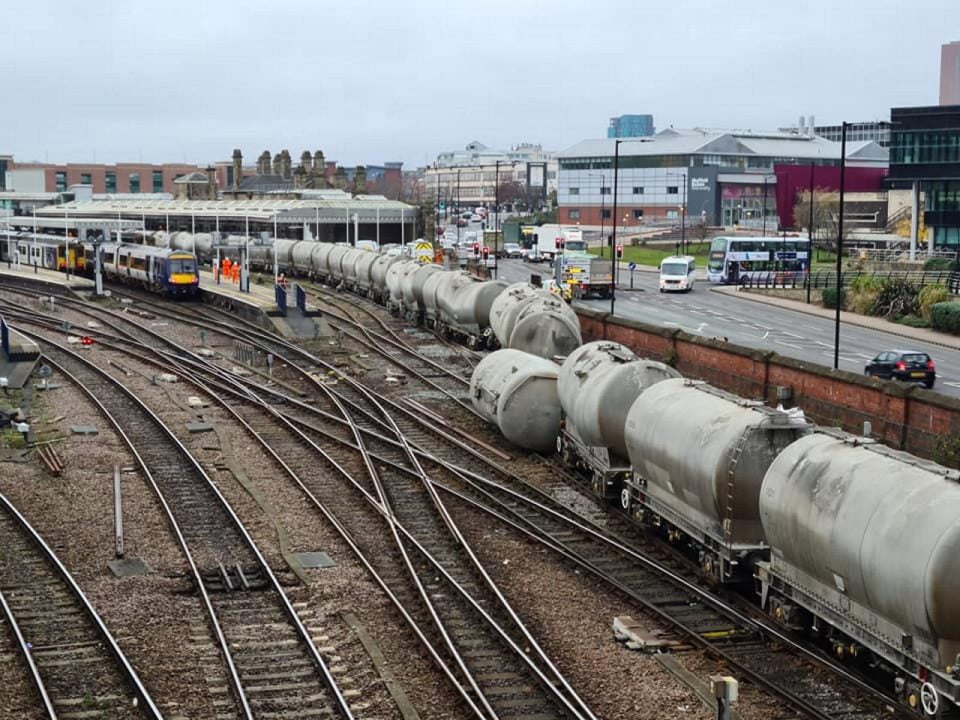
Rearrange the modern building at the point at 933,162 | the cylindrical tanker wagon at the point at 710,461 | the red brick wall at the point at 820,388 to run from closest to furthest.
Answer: the cylindrical tanker wagon at the point at 710,461 < the red brick wall at the point at 820,388 < the modern building at the point at 933,162

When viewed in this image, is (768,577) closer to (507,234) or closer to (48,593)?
(48,593)

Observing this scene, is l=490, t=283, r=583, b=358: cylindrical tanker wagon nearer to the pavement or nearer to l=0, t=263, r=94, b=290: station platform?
the pavement

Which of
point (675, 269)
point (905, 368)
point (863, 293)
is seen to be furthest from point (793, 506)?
point (675, 269)

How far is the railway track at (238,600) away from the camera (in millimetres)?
16062

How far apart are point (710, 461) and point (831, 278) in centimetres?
5778

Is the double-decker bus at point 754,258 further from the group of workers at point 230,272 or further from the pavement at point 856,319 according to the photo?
the group of workers at point 230,272

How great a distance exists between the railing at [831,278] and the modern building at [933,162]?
9325 mm

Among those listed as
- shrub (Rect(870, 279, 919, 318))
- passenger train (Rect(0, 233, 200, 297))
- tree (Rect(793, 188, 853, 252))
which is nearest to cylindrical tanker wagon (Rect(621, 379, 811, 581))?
shrub (Rect(870, 279, 919, 318))

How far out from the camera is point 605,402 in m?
24.5

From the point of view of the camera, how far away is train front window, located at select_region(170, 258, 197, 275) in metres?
64.1

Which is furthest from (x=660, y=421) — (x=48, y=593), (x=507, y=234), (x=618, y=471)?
(x=507, y=234)

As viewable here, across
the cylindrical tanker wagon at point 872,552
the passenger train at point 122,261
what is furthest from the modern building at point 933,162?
the cylindrical tanker wagon at point 872,552

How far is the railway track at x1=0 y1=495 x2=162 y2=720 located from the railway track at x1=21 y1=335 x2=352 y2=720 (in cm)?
140

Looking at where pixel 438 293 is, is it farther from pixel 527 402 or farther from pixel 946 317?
pixel 946 317
